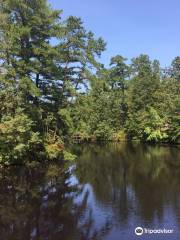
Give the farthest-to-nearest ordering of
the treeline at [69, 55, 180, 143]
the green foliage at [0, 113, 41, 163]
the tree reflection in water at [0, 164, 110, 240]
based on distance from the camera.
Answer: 1. the treeline at [69, 55, 180, 143]
2. the green foliage at [0, 113, 41, 163]
3. the tree reflection in water at [0, 164, 110, 240]

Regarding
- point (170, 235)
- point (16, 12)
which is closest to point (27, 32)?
point (16, 12)

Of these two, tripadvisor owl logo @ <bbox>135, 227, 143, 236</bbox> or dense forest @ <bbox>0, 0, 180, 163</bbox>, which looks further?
dense forest @ <bbox>0, 0, 180, 163</bbox>

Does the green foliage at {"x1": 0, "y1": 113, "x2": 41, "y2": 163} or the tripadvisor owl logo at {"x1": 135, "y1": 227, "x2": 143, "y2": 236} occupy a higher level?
the green foliage at {"x1": 0, "y1": 113, "x2": 41, "y2": 163}

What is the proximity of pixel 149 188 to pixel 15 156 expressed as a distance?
37.2 feet

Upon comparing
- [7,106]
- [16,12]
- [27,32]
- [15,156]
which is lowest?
[15,156]

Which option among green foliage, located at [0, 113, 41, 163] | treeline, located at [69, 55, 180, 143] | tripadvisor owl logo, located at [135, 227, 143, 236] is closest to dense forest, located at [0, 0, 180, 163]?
green foliage, located at [0, 113, 41, 163]

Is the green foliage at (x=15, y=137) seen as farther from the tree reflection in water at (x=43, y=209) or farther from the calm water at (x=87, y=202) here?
the tree reflection in water at (x=43, y=209)

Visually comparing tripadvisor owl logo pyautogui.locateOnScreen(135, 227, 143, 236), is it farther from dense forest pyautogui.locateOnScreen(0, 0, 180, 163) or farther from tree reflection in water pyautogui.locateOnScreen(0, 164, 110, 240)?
dense forest pyautogui.locateOnScreen(0, 0, 180, 163)

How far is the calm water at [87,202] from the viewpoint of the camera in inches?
543

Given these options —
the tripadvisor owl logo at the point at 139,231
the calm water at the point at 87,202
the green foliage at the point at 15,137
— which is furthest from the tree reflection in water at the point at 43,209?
the green foliage at the point at 15,137

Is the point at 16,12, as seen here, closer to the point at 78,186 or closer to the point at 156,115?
the point at 78,186

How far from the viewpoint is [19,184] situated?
22359 millimetres

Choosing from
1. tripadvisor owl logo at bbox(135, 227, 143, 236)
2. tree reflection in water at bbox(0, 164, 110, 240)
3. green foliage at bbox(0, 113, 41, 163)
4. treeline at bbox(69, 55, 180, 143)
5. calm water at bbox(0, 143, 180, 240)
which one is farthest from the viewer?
treeline at bbox(69, 55, 180, 143)

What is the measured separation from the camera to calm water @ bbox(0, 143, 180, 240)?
13789 millimetres
